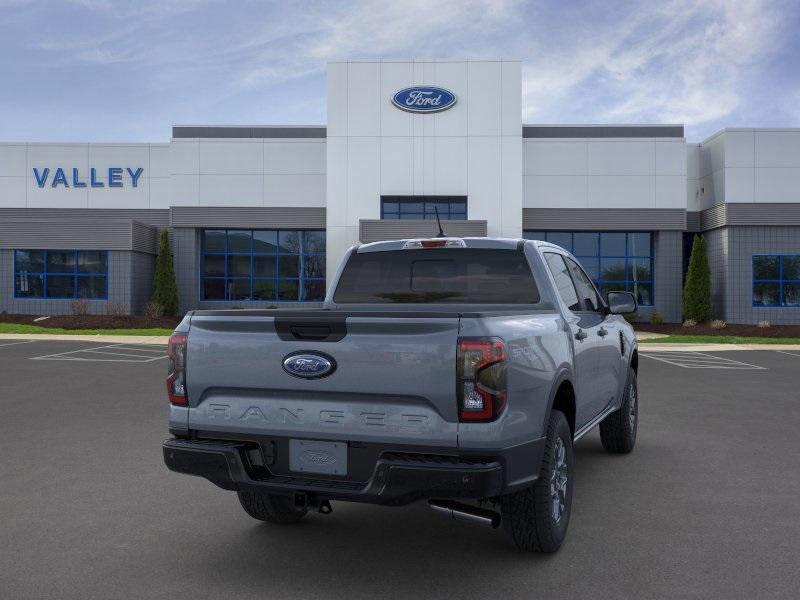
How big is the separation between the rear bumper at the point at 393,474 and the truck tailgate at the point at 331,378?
0.11 meters

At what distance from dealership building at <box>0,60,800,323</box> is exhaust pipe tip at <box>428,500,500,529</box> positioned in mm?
24661

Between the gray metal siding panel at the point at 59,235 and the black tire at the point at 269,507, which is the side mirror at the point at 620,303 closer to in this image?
the black tire at the point at 269,507

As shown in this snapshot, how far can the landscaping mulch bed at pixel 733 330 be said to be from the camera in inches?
1000

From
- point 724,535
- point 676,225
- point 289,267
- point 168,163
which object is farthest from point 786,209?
point 724,535

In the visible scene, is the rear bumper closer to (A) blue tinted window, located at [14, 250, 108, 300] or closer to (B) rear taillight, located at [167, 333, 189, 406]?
(B) rear taillight, located at [167, 333, 189, 406]

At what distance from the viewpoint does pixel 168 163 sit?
108 feet

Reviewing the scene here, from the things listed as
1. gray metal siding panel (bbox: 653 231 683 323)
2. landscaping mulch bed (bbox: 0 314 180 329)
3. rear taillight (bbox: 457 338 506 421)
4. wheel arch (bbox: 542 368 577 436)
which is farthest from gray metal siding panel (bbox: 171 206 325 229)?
rear taillight (bbox: 457 338 506 421)

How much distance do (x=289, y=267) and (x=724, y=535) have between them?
2859cm

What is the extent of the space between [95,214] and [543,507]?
3258 cm

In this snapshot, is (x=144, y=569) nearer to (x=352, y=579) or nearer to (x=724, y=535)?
(x=352, y=579)

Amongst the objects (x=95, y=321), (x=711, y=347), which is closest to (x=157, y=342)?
(x=95, y=321)

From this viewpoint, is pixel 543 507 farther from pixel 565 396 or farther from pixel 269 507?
pixel 269 507

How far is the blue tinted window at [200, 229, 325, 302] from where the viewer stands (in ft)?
106

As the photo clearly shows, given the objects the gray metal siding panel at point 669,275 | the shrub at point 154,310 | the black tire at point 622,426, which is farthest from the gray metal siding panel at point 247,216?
the black tire at point 622,426
